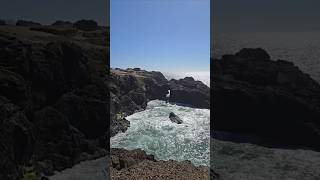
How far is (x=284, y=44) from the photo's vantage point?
12.9m

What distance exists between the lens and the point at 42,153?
1221 cm

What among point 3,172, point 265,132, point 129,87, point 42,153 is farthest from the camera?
point 129,87

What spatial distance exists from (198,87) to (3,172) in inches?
2871

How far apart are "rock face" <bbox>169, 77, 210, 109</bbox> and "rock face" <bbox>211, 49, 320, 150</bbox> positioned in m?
59.1

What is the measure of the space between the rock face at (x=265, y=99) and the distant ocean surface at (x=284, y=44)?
21 centimetres

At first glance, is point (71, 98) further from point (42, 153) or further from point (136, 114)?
point (136, 114)

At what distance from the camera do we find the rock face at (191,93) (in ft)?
249

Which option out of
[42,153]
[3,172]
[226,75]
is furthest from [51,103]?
[226,75]

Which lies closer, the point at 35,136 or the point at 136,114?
the point at 35,136

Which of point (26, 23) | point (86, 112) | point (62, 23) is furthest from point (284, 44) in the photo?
point (26, 23)

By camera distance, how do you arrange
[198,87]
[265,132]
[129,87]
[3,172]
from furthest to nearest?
[198,87]
[129,87]
[265,132]
[3,172]

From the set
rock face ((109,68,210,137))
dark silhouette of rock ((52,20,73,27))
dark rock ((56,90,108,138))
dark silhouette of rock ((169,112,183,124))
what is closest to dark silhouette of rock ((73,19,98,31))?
dark silhouette of rock ((52,20,73,27))

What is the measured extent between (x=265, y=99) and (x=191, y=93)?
6549 centimetres

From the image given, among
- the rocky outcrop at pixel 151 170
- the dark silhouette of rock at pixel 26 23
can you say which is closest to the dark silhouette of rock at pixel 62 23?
the dark silhouette of rock at pixel 26 23
